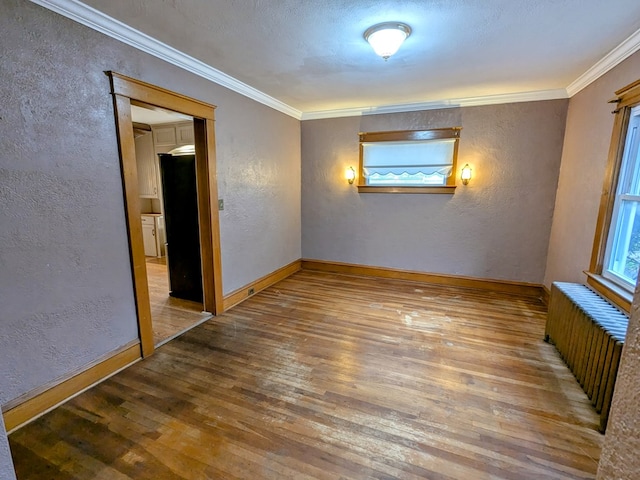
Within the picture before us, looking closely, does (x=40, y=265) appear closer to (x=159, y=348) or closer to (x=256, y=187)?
(x=159, y=348)

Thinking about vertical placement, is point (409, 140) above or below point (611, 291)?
above

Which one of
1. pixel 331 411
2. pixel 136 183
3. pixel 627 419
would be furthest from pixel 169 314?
pixel 627 419

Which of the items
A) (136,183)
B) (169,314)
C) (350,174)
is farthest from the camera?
(350,174)

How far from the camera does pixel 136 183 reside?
2.46m

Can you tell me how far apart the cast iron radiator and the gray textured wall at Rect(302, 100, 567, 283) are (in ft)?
4.85

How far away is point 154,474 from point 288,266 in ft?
11.6

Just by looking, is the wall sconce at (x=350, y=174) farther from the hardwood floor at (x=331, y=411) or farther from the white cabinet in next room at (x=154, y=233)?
the white cabinet in next room at (x=154, y=233)

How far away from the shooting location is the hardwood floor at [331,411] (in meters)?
1.66

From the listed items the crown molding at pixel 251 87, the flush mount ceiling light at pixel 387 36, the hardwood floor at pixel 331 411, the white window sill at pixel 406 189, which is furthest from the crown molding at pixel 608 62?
the hardwood floor at pixel 331 411

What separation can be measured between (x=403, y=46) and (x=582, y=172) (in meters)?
2.36

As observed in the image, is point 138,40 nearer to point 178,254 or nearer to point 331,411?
point 178,254

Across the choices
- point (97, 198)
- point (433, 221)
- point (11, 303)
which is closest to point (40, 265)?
point (11, 303)

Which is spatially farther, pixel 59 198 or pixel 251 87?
pixel 251 87

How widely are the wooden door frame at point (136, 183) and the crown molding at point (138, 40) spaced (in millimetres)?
276
